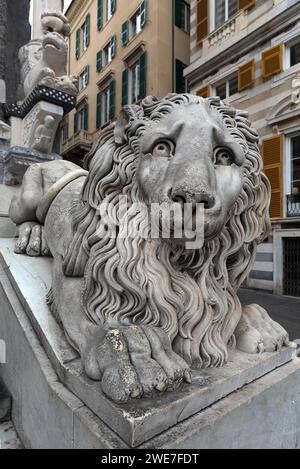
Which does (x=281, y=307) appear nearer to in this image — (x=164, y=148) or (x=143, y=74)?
(x=164, y=148)

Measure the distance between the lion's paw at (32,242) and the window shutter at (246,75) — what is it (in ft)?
32.5

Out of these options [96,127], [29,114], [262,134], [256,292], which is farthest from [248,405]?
[96,127]

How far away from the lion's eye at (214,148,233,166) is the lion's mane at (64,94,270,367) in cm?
11

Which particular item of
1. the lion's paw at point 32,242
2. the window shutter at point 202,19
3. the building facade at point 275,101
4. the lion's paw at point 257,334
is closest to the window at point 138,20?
the window shutter at point 202,19

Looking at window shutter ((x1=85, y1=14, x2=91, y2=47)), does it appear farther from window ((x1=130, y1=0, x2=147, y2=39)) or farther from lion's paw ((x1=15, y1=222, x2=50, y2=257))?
lion's paw ((x1=15, y1=222, x2=50, y2=257))

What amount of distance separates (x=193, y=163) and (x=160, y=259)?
16.0 inches

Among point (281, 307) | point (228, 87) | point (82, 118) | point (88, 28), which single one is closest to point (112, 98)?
point (82, 118)

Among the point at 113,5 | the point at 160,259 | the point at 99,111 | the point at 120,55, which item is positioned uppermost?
the point at 113,5

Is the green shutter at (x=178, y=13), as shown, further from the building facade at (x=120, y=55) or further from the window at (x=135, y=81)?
the window at (x=135, y=81)

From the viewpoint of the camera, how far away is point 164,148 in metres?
1.25

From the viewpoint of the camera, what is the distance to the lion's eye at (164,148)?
1.24m

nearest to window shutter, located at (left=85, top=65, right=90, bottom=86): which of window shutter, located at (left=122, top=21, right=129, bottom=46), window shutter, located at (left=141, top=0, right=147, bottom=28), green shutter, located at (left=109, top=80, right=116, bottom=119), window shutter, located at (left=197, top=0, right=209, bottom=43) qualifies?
green shutter, located at (left=109, top=80, right=116, bottom=119)

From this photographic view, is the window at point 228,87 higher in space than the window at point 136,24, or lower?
lower

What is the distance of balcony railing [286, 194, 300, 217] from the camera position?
30.1ft
